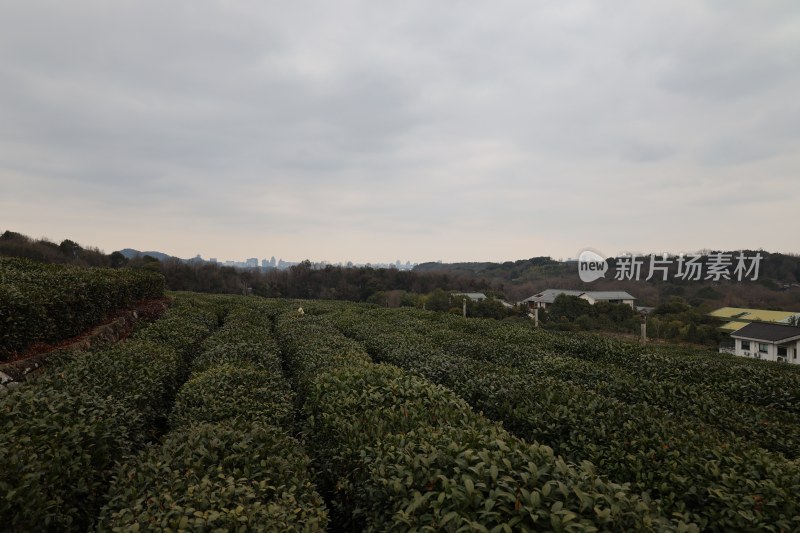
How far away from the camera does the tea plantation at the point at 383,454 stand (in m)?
2.84

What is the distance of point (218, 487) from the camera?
10.7 ft

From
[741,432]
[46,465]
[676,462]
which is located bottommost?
[741,432]

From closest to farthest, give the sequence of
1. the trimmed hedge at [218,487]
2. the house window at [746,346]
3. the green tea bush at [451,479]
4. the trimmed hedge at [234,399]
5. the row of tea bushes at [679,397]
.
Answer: the green tea bush at [451,479], the trimmed hedge at [218,487], the trimmed hedge at [234,399], the row of tea bushes at [679,397], the house window at [746,346]

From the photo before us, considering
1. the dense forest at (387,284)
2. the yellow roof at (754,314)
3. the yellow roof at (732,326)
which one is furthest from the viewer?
the dense forest at (387,284)

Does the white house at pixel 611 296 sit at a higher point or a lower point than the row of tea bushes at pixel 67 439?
lower

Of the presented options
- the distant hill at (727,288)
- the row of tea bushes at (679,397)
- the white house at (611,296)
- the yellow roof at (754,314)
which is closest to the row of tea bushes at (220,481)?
the row of tea bushes at (679,397)

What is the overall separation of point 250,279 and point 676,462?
75152mm

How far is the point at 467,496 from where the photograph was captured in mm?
2799

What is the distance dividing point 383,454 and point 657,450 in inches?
127

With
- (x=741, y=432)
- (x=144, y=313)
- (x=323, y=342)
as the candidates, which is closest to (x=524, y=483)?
(x=741, y=432)

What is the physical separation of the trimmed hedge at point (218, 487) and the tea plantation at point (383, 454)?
2 cm

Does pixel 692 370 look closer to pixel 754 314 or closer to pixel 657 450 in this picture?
pixel 657 450

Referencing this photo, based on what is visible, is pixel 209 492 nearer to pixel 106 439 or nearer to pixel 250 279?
pixel 106 439
